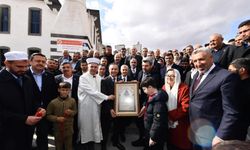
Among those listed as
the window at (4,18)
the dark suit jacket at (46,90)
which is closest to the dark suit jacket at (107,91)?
the dark suit jacket at (46,90)

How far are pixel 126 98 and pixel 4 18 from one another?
2086 centimetres

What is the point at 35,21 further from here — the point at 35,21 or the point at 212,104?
the point at 212,104

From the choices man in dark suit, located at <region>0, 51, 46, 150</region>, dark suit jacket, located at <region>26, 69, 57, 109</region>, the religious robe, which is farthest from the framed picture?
man in dark suit, located at <region>0, 51, 46, 150</region>

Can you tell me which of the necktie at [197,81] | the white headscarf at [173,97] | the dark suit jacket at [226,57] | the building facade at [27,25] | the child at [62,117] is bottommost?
the child at [62,117]

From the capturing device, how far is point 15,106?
13.1 feet

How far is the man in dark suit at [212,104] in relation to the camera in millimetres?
3197

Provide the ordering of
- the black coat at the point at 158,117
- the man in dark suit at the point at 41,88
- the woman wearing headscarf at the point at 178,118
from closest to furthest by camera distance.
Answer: the black coat at the point at 158,117
the woman wearing headscarf at the point at 178,118
the man in dark suit at the point at 41,88

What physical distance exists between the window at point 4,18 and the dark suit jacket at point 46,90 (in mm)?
19653

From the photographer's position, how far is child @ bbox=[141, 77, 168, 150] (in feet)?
14.6

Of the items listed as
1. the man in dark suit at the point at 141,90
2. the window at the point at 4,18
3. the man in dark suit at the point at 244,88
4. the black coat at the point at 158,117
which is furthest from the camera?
the window at the point at 4,18

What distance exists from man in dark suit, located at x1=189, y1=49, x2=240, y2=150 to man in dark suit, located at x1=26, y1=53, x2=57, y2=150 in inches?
113

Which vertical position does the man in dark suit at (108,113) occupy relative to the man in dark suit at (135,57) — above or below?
below

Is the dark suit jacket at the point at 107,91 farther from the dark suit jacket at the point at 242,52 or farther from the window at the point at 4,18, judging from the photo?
the window at the point at 4,18

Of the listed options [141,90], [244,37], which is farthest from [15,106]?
[244,37]
